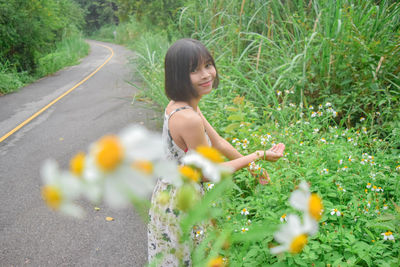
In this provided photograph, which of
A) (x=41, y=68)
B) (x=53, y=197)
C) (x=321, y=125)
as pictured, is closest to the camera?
(x=53, y=197)

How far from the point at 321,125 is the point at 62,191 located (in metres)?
2.51

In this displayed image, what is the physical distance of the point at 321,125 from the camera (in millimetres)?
2479

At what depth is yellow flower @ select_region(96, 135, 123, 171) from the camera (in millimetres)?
271

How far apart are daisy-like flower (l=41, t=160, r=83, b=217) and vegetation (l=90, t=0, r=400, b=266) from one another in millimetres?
210

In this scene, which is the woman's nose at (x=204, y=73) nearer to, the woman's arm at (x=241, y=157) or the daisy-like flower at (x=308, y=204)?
the woman's arm at (x=241, y=157)

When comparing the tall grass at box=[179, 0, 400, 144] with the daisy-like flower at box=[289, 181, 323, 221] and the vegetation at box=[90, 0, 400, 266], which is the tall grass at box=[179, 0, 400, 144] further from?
the daisy-like flower at box=[289, 181, 323, 221]

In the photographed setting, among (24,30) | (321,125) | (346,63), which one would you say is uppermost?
(24,30)

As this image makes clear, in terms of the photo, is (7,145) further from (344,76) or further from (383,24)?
(383,24)

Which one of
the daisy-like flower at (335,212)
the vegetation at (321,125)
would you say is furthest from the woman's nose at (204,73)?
the daisy-like flower at (335,212)

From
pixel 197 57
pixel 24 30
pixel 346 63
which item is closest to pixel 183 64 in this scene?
pixel 197 57

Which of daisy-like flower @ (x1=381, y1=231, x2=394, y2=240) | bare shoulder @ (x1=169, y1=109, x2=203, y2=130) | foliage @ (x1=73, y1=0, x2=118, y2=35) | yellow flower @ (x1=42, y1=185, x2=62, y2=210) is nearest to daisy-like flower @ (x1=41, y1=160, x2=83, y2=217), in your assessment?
yellow flower @ (x1=42, y1=185, x2=62, y2=210)

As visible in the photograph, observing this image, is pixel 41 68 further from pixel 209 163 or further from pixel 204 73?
pixel 209 163

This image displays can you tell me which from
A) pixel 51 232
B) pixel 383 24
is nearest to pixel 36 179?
pixel 51 232

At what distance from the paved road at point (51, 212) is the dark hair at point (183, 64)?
1.42m
